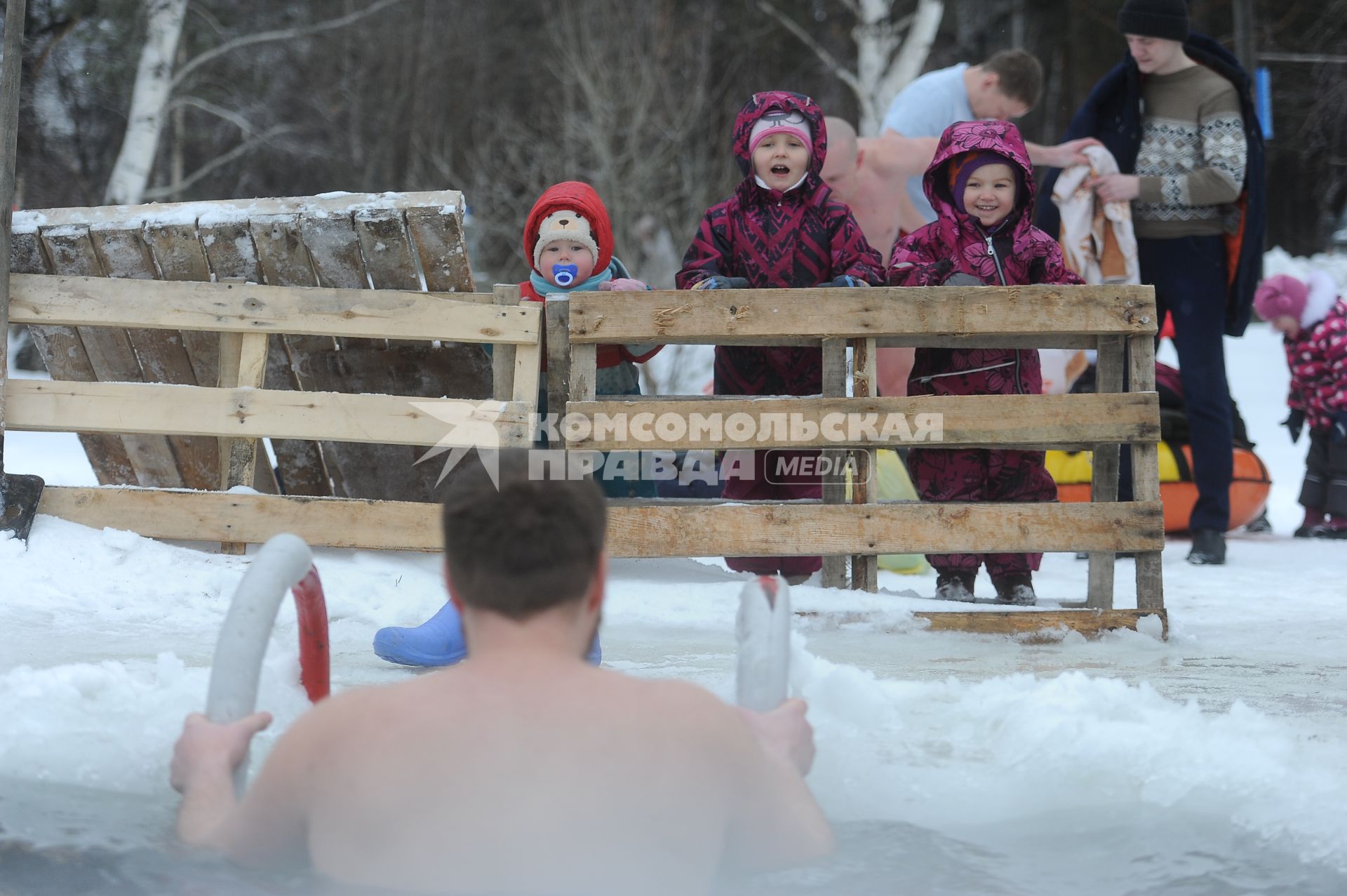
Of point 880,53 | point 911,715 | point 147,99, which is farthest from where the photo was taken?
point 880,53

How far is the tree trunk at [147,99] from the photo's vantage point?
11.5 m

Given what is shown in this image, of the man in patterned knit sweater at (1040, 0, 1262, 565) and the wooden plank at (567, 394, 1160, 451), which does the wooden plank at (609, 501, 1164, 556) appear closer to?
the wooden plank at (567, 394, 1160, 451)

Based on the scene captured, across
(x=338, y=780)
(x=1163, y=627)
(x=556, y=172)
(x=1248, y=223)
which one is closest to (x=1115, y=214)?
(x=1248, y=223)

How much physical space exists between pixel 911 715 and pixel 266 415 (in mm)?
2488

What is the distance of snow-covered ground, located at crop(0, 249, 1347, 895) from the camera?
2305 millimetres

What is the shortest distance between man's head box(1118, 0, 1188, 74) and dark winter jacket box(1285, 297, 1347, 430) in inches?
101

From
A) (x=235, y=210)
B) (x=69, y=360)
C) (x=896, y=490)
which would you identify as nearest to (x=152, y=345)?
(x=69, y=360)

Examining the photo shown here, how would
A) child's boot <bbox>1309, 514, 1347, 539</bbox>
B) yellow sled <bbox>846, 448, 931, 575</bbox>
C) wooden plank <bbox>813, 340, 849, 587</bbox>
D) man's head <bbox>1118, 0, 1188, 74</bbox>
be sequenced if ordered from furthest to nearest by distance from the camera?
child's boot <bbox>1309, 514, 1347, 539</bbox> → yellow sled <bbox>846, 448, 931, 575</bbox> → man's head <bbox>1118, 0, 1188, 74</bbox> → wooden plank <bbox>813, 340, 849, 587</bbox>

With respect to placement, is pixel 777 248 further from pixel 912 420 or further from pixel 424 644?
pixel 424 644

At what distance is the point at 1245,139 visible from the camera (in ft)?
18.1

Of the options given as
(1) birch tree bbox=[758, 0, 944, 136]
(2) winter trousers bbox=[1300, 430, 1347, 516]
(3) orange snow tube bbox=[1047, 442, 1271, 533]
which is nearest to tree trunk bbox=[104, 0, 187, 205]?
(1) birch tree bbox=[758, 0, 944, 136]

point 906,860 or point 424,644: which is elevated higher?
point 424,644

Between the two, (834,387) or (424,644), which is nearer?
(424,644)

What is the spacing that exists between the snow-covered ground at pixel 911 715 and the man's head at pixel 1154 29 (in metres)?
2.58
